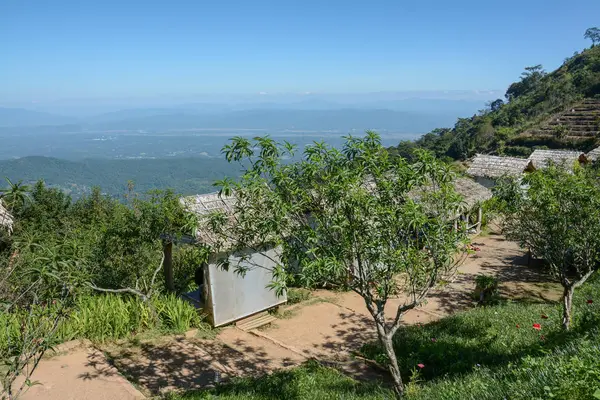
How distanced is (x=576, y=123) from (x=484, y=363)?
3810 centimetres

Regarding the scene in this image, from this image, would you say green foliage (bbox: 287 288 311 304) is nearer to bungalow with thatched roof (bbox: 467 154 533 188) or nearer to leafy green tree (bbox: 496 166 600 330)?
leafy green tree (bbox: 496 166 600 330)

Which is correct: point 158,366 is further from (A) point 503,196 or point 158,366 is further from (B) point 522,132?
(B) point 522,132

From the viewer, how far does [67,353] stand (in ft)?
29.8

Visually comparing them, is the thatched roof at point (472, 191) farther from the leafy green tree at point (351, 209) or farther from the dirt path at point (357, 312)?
the leafy green tree at point (351, 209)

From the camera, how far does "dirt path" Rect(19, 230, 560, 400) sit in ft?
26.3

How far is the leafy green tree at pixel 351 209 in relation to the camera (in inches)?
213

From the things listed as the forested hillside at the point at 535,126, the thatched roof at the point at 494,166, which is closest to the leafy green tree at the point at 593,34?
the forested hillside at the point at 535,126

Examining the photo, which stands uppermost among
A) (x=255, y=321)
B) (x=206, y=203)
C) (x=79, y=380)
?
(x=206, y=203)

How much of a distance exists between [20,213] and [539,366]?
685 inches

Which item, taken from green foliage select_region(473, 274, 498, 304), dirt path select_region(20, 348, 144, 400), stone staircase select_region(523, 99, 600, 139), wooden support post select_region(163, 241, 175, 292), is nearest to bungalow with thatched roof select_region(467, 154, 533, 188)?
green foliage select_region(473, 274, 498, 304)

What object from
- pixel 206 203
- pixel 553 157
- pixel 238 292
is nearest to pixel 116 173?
pixel 553 157

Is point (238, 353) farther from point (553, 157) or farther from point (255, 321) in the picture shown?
point (553, 157)

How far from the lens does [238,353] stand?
973 centimetres

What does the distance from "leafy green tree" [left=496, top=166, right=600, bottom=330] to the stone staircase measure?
31533 millimetres
